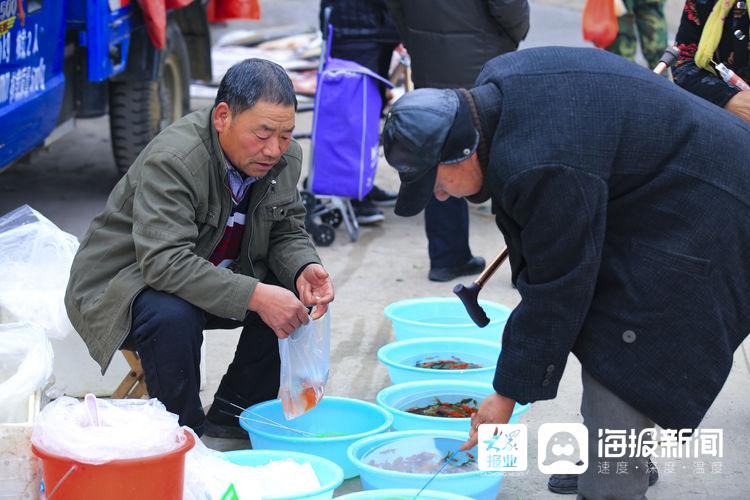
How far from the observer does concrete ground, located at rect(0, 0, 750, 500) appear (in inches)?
135

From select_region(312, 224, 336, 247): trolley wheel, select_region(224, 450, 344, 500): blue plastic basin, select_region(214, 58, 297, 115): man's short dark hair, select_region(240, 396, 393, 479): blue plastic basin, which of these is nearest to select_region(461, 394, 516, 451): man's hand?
select_region(224, 450, 344, 500): blue plastic basin

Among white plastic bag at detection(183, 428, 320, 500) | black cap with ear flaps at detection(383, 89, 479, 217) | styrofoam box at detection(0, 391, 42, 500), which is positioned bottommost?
white plastic bag at detection(183, 428, 320, 500)

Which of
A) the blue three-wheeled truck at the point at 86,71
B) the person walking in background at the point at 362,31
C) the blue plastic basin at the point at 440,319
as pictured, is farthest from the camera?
the person walking in background at the point at 362,31

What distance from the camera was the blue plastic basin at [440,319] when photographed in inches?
165

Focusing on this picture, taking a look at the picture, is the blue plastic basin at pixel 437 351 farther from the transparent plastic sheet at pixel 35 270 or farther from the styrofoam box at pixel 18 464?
the styrofoam box at pixel 18 464

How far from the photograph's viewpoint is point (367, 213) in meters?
6.39

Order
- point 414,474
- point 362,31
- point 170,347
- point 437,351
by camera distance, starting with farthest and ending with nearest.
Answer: point 362,31 → point 437,351 → point 170,347 → point 414,474

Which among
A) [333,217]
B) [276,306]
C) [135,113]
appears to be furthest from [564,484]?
[135,113]

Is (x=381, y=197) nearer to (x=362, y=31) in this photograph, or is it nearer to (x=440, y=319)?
(x=362, y=31)

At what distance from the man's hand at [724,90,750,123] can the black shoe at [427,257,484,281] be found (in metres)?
2.04

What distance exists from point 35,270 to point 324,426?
3.67 feet

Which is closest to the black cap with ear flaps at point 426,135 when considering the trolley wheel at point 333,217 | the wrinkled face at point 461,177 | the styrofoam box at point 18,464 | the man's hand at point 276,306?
the wrinkled face at point 461,177

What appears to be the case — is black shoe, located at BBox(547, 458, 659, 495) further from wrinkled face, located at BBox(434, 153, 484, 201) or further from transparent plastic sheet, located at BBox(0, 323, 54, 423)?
transparent plastic sheet, located at BBox(0, 323, 54, 423)

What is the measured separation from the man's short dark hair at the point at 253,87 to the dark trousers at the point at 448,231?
2.19m
